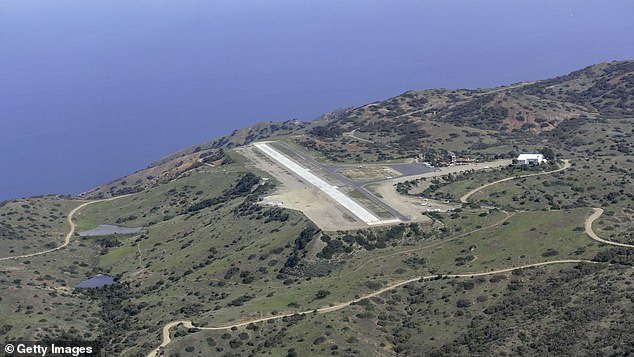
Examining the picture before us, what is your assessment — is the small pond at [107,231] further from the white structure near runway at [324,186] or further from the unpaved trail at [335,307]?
the unpaved trail at [335,307]

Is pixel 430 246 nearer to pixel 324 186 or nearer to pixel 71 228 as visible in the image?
pixel 324 186

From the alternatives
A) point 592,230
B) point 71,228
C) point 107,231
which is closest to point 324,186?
point 107,231

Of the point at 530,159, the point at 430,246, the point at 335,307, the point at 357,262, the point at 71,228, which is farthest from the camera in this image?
the point at 530,159

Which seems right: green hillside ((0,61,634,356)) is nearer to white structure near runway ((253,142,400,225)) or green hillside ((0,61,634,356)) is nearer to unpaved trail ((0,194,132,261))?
unpaved trail ((0,194,132,261))

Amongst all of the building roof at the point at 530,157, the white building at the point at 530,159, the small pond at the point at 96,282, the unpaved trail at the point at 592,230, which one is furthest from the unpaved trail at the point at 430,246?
the building roof at the point at 530,157

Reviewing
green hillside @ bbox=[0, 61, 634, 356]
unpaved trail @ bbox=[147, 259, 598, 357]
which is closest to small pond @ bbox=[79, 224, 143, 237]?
green hillside @ bbox=[0, 61, 634, 356]

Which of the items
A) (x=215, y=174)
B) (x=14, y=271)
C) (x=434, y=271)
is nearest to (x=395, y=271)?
(x=434, y=271)
